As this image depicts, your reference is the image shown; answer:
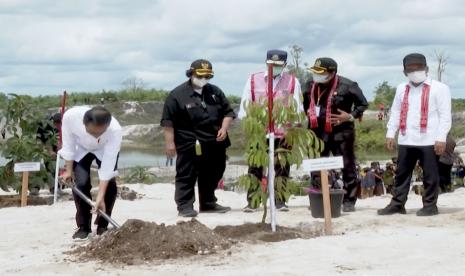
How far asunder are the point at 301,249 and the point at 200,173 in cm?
321

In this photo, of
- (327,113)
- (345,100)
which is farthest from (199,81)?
(345,100)

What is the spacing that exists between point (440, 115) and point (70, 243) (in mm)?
4037

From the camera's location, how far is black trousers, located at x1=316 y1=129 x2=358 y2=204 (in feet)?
30.8

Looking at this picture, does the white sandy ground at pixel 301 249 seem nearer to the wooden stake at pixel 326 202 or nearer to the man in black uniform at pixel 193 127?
the wooden stake at pixel 326 202

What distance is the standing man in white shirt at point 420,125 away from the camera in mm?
8781

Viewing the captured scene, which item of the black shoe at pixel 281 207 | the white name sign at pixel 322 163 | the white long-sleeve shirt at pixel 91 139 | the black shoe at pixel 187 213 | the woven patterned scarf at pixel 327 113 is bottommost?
the black shoe at pixel 187 213

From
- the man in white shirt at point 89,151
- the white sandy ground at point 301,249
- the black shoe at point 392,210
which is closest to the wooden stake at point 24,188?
the white sandy ground at point 301,249

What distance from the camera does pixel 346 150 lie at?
30.8ft

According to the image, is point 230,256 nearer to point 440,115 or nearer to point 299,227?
point 299,227

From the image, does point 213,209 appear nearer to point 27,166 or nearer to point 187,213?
point 187,213

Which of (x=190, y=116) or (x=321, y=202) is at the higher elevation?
(x=190, y=116)

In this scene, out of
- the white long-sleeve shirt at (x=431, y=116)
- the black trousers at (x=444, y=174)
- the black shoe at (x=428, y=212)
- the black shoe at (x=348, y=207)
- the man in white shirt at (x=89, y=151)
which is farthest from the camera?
the black trousers at (x=444, y=174)

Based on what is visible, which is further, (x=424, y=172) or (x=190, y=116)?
(x=190, y=116)

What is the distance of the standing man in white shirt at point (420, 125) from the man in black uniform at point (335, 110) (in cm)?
48
